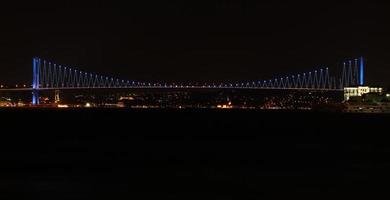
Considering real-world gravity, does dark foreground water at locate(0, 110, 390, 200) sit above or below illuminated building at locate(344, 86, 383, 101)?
below

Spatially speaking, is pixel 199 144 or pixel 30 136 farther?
pixel 30 136

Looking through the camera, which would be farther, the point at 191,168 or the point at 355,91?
the point at 355,91

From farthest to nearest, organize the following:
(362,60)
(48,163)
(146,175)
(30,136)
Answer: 1. (362,60)
2. (30,136)
3. (48,163)
4. (146,175)

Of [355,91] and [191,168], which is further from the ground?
[355,91]

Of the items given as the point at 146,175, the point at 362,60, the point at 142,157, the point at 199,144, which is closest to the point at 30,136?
the point at 199,144

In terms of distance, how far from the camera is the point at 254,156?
27547 millimetres

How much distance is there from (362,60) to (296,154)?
2962 inches

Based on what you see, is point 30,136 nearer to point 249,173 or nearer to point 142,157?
point 142,157

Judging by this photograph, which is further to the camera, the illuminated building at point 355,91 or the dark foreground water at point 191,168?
the illuminated building at point 355,91

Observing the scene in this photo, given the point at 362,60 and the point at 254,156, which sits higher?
the point at 362,60

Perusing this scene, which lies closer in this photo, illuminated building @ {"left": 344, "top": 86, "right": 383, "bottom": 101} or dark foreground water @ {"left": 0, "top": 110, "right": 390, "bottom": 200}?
dark foreground water @ {"left": 0, "top": 110, "right": 390, "bottom": 200}

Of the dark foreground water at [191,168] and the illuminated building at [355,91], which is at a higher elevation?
the illuminated building at [355,91]

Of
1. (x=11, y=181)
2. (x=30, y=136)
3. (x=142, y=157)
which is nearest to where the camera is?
(x=11, y=181)

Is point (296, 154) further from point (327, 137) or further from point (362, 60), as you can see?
point (362, 60)
